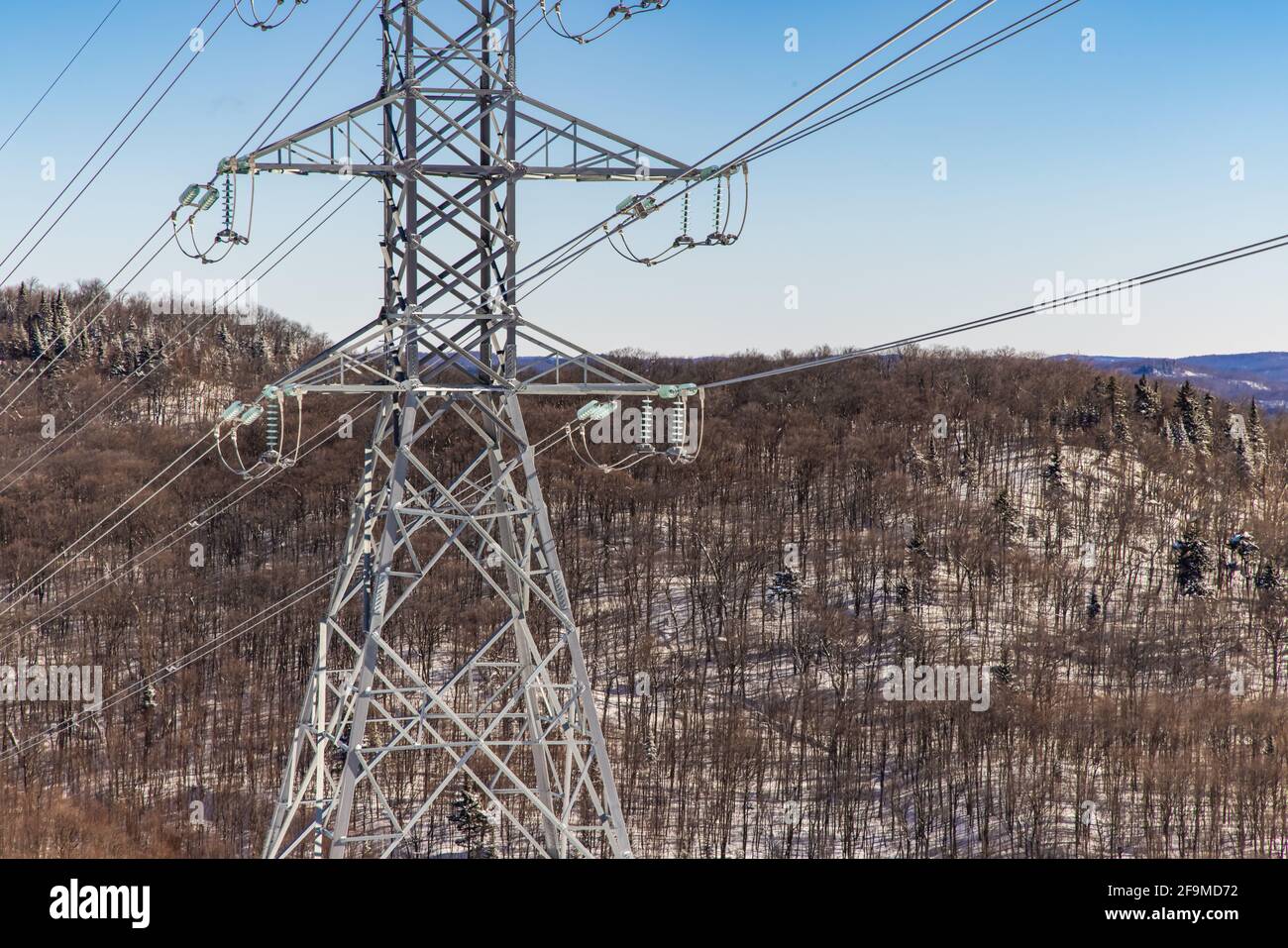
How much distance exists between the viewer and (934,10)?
9828 mm

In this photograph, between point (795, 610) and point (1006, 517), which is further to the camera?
point (1006, 517)

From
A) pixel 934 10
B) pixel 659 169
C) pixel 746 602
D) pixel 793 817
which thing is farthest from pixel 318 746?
pixel 746 602

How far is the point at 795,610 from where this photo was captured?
281 ft

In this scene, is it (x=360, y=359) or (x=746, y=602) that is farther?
(x=746, y=602)

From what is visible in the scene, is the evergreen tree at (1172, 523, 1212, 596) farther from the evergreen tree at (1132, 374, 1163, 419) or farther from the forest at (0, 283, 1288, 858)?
the evergreen tree at (1132, 374, 1163, 419)

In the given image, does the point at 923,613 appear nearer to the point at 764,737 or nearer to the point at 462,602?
the point at 764,737

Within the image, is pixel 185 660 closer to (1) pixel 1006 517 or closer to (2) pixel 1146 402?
(1) pixel 1006 517

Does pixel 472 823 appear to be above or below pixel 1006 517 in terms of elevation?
below

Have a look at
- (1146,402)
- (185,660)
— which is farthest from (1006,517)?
(185,660)

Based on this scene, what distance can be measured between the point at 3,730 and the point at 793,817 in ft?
144

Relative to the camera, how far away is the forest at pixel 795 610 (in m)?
62.4

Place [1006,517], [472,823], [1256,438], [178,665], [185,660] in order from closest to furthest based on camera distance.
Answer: [472,823], [178,665], [185,660], [1006,517], [1256,438]

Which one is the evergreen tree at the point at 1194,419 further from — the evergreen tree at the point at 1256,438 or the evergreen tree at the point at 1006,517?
the evergreen tree at the point at 1006,517

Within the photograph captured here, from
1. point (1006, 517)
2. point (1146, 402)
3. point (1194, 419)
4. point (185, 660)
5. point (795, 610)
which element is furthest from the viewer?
point (1146, 402)
